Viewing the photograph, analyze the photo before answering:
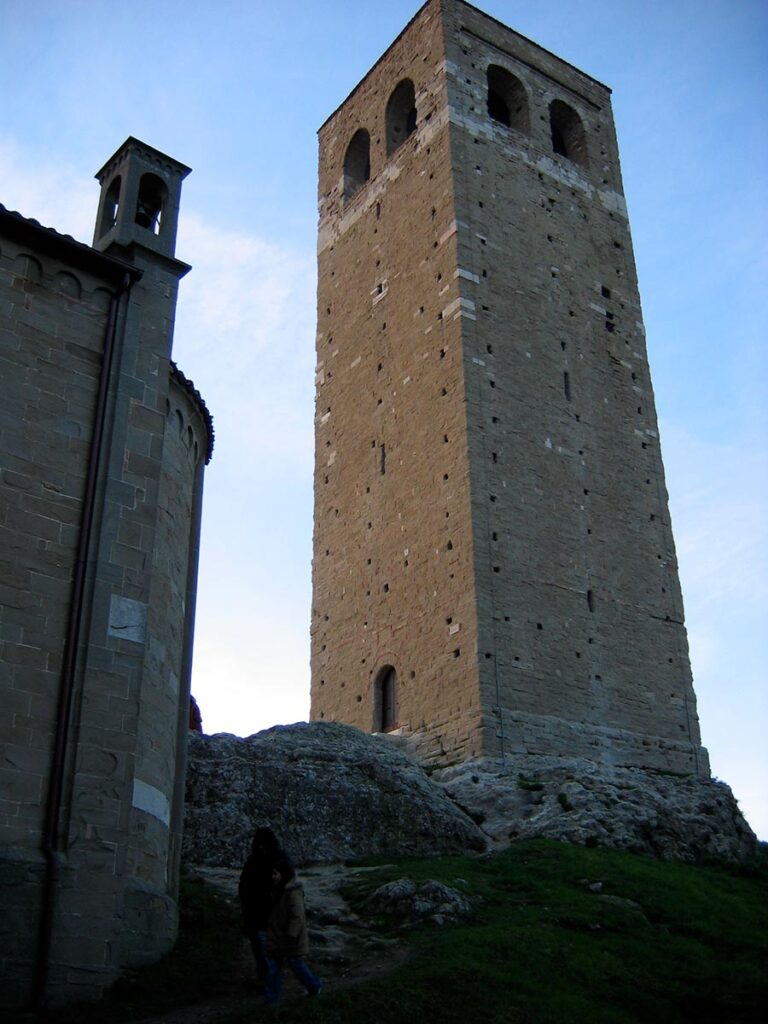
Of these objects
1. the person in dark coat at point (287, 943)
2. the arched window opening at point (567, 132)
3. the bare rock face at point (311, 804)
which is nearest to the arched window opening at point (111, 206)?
the bare rock face at point (311, 804)

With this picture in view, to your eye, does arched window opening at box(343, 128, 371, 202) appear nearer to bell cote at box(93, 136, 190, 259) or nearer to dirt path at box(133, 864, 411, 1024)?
bell cote at box(93, 136, 190, 259)

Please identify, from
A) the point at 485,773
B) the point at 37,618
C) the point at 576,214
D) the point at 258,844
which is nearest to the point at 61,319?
the point at 37,618

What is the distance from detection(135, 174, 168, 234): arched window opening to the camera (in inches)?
589

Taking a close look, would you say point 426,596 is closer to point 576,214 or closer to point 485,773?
point 485,773

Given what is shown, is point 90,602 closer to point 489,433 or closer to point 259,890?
point 259,890

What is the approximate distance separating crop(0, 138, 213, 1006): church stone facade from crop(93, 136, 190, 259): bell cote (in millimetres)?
35

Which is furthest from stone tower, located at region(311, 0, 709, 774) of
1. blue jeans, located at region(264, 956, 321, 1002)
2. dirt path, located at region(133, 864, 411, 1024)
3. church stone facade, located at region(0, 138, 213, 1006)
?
blue jeans, located at region(264, 956, 321, 1002)

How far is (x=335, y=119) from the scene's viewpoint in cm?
3434

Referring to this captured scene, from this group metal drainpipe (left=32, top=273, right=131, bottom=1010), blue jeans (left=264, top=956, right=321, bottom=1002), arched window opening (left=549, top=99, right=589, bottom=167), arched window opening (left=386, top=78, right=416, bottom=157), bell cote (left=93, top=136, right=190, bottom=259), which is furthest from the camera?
arched window opening (left=549, top=99, right=589, bottom=167)

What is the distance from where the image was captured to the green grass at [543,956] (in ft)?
34.3

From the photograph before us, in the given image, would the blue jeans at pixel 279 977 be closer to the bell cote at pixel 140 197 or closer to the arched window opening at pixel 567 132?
the bell cote at pixel 140 197

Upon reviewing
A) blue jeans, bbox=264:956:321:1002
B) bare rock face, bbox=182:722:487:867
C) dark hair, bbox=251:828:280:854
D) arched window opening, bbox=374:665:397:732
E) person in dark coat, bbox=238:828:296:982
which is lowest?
blue jeans, bbox=264:956:321:1002

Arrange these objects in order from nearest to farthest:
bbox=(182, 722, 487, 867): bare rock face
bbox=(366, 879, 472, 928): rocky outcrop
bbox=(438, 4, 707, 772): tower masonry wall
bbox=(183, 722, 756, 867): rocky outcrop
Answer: bbox=(366, 879, 472, 928): rocky outcrop < bbox=(182, 722, 487, 867): bare rock face < bbox=(183, 722, 756, 867): rocky outcrop < bbox=(438, 4, 707, 772): tower masonry wall

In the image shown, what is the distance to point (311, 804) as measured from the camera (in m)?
17.3
